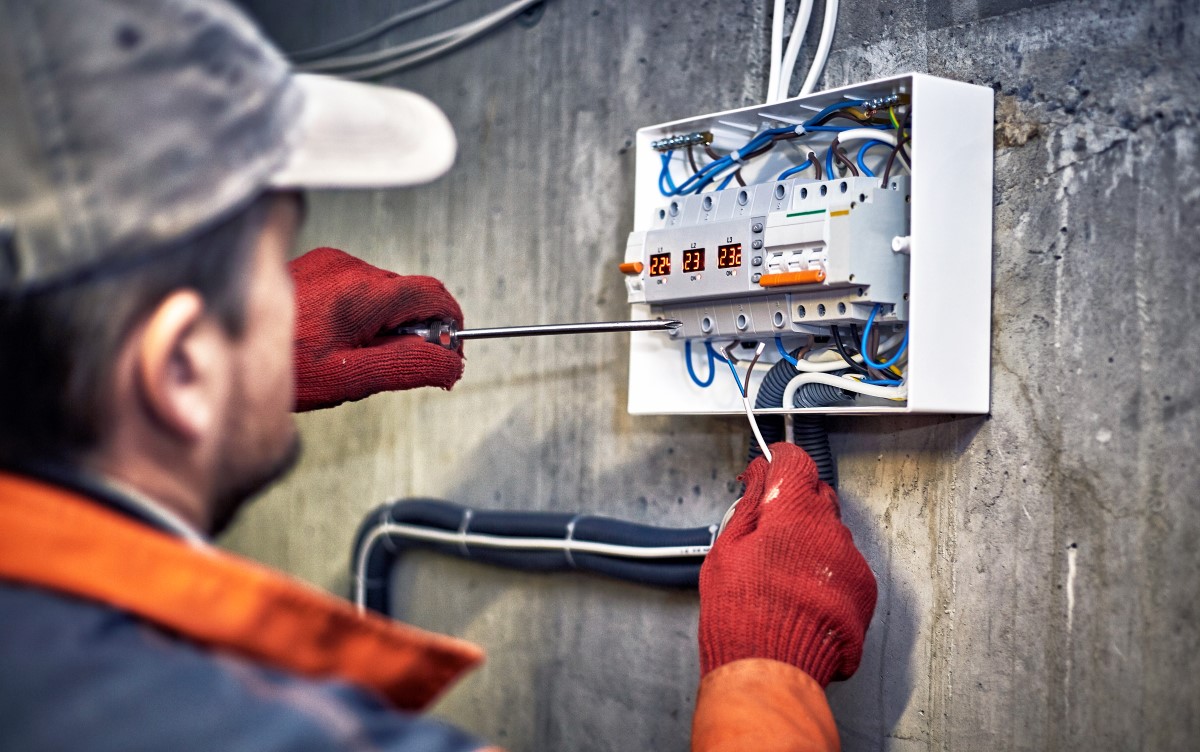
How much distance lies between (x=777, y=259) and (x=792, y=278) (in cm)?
4

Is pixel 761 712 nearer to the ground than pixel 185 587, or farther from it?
nearer to the ground

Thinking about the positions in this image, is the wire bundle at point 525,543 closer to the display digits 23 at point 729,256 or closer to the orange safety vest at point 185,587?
the display digits 23 at point 729,256

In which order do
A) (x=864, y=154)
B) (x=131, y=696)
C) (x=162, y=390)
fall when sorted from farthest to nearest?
(x=864, y=154)
(x=162, y=390)
(x=131, y=696)

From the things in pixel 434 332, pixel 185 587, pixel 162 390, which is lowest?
pixel 185 587

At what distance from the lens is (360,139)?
67 centimetres

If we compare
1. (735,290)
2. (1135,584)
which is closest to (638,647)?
(735,290)

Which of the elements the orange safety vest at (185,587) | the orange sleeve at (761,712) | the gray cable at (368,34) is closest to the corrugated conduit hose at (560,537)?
the orange sleeve at (761,712)

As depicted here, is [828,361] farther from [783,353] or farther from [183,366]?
[183,366]

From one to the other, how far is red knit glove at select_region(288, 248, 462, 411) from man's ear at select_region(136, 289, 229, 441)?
2.71 ft

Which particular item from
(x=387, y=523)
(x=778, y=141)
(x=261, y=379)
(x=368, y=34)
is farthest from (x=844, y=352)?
(x=368, y=34)

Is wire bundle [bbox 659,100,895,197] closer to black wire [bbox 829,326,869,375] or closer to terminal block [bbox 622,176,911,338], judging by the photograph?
terminal block [bbox 622,176,911,338]

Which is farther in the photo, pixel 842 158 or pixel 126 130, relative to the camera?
pixel 842 158

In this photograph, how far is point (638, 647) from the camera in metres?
1.72

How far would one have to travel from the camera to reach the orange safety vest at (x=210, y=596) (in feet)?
1.69
